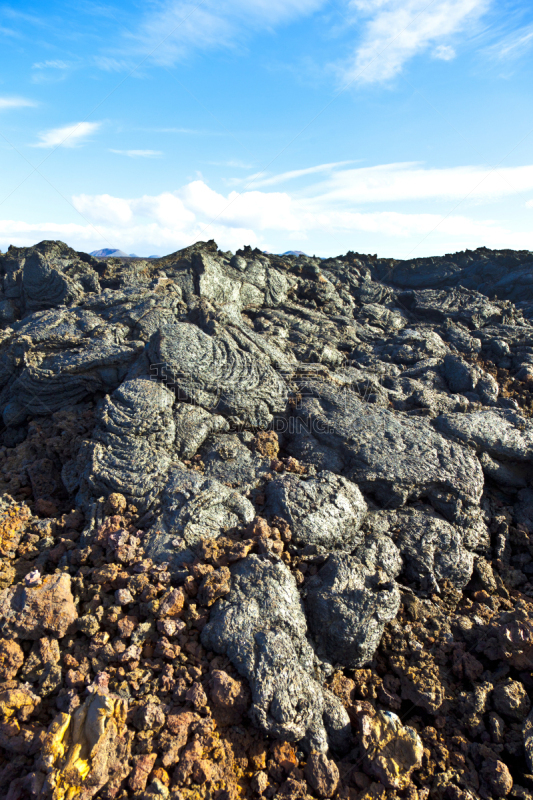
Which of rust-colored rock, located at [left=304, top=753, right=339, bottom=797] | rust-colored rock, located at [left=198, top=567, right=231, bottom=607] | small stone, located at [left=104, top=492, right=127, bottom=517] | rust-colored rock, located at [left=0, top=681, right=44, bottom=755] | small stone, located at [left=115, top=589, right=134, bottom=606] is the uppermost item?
small stone, located at [left=104, top=492, right=127, bottom=517]

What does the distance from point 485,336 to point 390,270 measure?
6.72m

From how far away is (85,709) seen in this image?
3631 millimetres

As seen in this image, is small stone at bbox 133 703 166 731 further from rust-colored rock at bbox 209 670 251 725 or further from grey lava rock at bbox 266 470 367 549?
grey lava rock at bbox 266 470 367 549

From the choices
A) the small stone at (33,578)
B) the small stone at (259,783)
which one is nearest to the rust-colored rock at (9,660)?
the small stone at (33,578)

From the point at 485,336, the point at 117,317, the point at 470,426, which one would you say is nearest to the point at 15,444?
the point at 117,317

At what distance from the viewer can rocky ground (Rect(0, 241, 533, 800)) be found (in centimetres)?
370

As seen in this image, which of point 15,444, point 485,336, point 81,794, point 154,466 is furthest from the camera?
point 485,336

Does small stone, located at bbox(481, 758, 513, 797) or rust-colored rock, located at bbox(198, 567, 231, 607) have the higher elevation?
rust-colored rock, located at bbox(198, 567, 231, 607)

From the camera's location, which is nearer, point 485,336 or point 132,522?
point 132,522

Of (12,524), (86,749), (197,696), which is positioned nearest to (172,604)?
(197,696)

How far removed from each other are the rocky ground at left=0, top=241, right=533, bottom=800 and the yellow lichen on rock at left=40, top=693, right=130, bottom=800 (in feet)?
0.05

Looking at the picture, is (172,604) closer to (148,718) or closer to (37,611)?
(148,718)

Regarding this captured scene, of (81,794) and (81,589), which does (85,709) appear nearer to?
(81,794)

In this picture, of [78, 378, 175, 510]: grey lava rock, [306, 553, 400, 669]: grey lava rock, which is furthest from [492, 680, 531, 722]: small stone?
[78, 378, 175, 510]: grey lava rock
